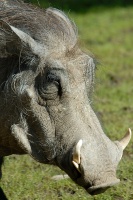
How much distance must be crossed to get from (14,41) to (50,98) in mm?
416

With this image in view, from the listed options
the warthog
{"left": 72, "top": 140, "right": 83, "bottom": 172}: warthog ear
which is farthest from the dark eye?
{"left": 72, "top": 140, "right": 83, "bottom": 172}: warthog ear

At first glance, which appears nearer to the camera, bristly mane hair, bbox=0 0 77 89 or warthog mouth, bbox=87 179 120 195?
warthog mouth, bbox=87 179 120 195

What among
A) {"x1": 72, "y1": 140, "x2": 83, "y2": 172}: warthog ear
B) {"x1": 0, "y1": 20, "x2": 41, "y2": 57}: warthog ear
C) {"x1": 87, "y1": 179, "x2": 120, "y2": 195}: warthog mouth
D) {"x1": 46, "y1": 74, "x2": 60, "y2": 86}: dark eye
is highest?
{"x1": 0, "y1": 20, "x2": 41, "y2": 57}: warthog ear

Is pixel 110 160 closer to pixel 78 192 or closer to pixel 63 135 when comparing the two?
pixel 63 135

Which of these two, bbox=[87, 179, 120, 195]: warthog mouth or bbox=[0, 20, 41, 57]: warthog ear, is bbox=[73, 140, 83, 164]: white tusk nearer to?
bbox=[87, 179, 120, 195]: warthog mouth

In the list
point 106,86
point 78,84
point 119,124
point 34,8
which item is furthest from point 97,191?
point 106,86

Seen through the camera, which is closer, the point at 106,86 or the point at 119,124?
the point at 119,124

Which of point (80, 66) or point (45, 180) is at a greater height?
point (80, 66)

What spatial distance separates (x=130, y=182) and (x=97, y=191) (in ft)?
4.11

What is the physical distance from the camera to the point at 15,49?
4.22 m

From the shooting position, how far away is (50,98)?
13.5ft

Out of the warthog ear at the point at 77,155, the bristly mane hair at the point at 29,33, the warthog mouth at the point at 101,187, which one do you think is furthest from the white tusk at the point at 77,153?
the bristly mane hair at the point at 29,33

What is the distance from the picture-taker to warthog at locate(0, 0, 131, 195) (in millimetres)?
3957

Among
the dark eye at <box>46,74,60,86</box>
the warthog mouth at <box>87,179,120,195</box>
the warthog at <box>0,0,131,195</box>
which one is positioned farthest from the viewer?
the dark eye at <box>46,74,60,86</box>
